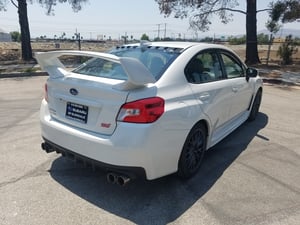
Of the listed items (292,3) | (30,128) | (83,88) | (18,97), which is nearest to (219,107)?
(83,88)

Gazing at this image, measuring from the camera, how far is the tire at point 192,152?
3.22 metres

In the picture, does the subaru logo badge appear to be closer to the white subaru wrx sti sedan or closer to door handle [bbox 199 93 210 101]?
the white subaru wrx sti sedan

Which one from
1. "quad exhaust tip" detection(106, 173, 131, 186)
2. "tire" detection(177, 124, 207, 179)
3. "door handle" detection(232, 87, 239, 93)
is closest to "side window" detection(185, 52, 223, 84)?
"door handle" detection(232, 87, 239, 93)

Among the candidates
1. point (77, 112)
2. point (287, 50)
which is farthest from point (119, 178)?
point (287, 50)

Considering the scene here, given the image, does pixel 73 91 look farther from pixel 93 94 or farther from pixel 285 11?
pixel 285 11

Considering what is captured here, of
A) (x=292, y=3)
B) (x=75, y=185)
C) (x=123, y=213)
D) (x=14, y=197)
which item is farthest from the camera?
(x=292, y=3)

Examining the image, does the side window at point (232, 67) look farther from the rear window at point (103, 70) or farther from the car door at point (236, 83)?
the rear window at point (103, 70)

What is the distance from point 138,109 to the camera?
2.68 metres

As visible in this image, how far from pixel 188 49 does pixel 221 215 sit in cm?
196

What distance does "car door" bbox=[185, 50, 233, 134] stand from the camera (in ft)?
11.2

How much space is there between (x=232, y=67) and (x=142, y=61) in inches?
71.1

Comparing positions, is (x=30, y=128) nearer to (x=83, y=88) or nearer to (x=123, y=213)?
(x=83, y=88)

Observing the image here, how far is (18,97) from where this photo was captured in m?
7.73

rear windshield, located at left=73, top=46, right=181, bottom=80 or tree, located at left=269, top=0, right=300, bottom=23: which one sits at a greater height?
tree, located at left=269, top=0, right=300, bottom=23
